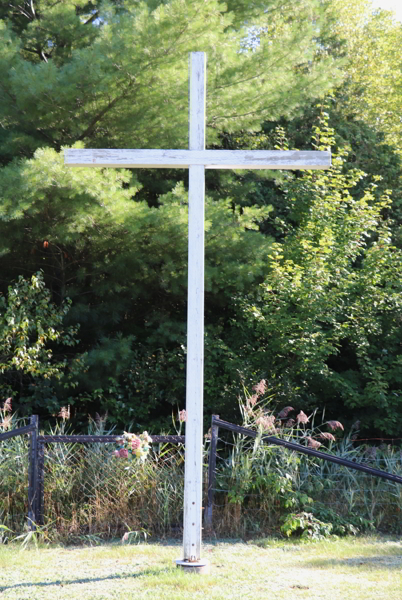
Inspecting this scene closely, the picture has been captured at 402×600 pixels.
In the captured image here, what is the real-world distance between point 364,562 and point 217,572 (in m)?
1.20

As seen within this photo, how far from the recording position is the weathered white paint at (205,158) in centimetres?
477

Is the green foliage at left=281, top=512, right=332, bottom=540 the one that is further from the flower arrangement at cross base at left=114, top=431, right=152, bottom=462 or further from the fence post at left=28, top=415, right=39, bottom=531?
the fence post at left=28, top=415, right=39, bottom=531

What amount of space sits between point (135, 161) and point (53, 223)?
347 cm

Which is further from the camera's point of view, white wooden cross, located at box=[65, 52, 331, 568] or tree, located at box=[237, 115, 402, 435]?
tree, located at box=[237, 115, 402, 435]

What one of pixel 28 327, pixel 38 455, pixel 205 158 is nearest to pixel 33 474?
pixel 38 455

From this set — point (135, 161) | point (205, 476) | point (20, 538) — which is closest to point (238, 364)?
point (205, 476)

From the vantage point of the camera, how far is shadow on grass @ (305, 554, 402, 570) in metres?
5.01

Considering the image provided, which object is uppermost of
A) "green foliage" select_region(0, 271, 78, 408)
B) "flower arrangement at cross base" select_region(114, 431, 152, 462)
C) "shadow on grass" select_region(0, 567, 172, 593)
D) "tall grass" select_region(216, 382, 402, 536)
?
"green foliage" select_region(0, 271, 78, 408)

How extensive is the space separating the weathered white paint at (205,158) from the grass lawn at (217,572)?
2818 millimetres

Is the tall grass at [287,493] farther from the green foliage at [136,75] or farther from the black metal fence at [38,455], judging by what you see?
the green foliage at [136,75]

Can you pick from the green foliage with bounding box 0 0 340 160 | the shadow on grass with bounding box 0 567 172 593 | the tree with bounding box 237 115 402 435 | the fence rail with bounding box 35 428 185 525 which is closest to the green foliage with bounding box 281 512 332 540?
the fence rail with bounding box 35 428 185 525

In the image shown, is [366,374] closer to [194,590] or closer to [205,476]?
[205,476]

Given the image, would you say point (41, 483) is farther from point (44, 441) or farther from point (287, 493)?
point (287, 493)

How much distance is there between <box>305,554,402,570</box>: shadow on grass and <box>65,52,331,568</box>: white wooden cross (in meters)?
1.06
